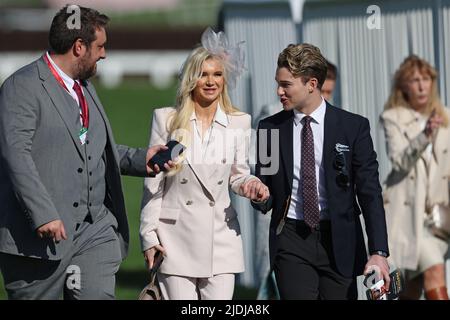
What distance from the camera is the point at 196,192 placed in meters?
8.12

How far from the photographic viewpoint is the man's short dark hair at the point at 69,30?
734 cm

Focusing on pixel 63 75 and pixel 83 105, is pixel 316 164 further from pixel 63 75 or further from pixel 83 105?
pixel 63 75

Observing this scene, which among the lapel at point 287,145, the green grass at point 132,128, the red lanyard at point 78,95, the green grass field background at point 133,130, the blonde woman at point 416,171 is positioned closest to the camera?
the red lanyard at point 78,95

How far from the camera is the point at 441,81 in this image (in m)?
10.2

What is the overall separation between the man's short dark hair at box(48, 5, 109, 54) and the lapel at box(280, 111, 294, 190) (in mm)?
1271

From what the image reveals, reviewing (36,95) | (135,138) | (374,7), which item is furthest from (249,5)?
(135,138)

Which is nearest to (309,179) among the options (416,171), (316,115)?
(316,115)

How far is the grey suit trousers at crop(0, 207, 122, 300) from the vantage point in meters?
7.27

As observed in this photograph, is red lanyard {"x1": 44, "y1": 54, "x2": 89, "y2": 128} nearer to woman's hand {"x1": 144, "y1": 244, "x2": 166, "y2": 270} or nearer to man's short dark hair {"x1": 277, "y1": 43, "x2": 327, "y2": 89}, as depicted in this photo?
woman's hand {"x1": 144, "y1": 244, "x2": 166, "y2": 270}

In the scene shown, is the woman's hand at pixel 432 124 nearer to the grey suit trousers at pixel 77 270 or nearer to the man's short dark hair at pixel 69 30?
the grey suit trousers at pixel 77 270

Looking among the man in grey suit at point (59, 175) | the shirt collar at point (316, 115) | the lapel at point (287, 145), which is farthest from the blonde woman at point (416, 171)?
the man in grey suit at point (59, 175)

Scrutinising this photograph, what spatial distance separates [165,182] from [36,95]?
1.27m

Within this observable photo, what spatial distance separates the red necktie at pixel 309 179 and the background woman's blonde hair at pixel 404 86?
2551 millimetres
